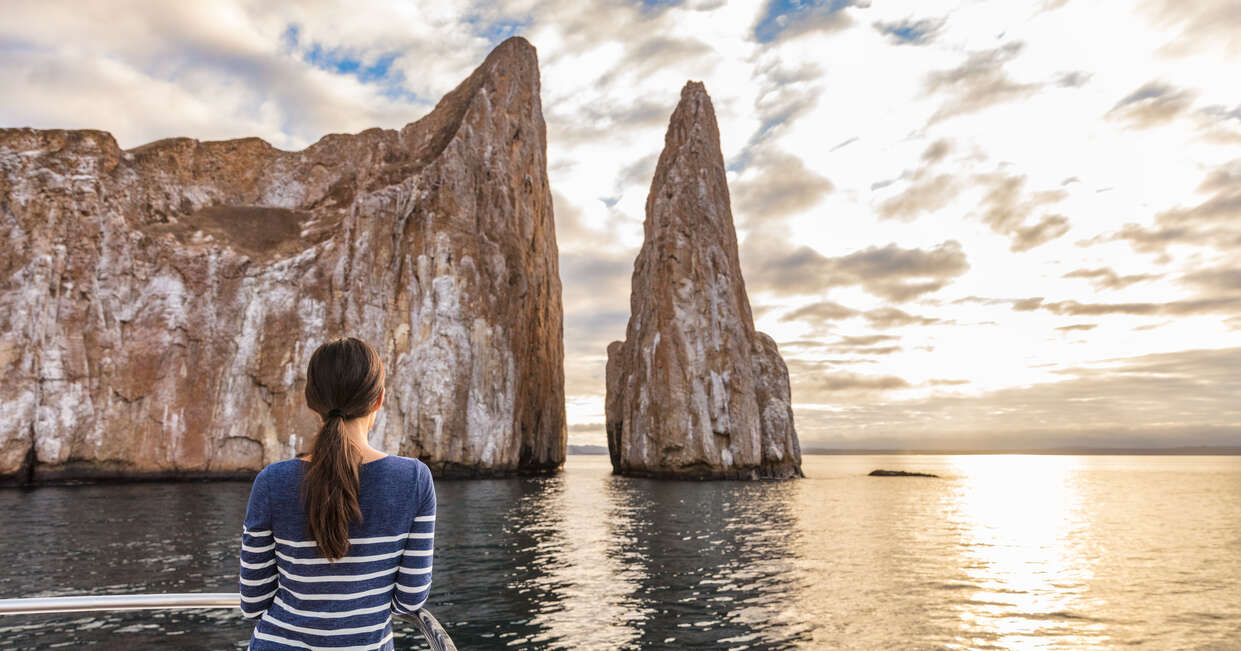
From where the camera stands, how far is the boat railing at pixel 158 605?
264cm

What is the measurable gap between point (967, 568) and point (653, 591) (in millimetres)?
10940

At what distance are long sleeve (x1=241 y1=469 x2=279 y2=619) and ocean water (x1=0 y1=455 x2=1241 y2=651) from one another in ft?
33.1

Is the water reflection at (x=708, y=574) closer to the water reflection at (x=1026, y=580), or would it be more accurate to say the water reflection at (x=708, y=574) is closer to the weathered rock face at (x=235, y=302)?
the water reflection at (x=1026, y=580)

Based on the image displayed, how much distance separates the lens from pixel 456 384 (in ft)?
180

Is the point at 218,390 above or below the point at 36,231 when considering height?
below

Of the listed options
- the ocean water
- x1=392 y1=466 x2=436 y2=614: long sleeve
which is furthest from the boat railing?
the ocean water

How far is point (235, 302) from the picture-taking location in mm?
53500

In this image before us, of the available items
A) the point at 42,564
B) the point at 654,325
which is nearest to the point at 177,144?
the point at 654,325

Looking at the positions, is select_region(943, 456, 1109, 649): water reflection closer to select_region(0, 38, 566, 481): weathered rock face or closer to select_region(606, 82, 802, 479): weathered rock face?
select_region(606, 82, 802, 479): weathered rock face

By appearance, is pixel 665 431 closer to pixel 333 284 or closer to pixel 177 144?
pixel 333 284

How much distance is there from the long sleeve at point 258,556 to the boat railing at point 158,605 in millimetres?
243

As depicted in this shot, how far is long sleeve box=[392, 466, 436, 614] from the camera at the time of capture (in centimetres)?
240

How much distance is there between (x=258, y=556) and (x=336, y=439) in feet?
1.69

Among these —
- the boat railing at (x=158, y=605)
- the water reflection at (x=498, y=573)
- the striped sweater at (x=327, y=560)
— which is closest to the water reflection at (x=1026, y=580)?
the water reflection at (x=498, y=573)
